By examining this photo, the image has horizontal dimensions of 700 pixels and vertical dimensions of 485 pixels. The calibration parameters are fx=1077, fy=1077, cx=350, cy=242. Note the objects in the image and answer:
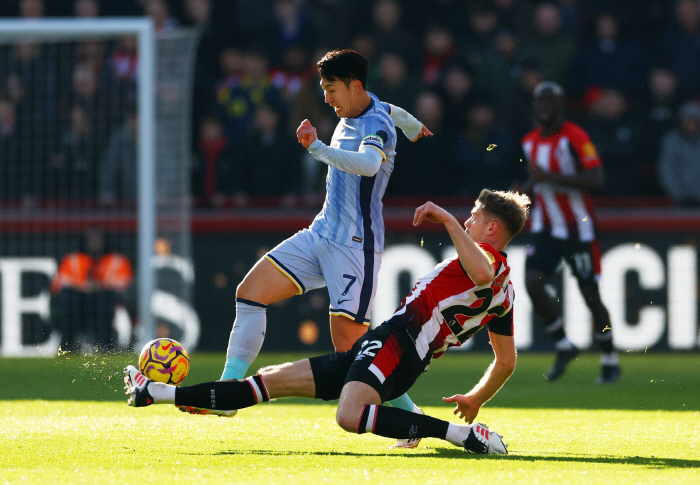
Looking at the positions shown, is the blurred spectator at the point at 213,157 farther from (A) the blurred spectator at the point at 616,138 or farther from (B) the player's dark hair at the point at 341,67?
(B) the player's dark hair at the point at 341,67

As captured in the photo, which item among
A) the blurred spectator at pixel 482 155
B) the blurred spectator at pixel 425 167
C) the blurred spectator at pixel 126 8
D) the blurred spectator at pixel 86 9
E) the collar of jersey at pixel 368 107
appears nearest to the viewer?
the collar of jersey at pixel 368 107

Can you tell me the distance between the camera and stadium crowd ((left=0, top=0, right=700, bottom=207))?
1089cm

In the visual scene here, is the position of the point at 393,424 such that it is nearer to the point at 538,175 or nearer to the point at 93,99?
the point at 538,175

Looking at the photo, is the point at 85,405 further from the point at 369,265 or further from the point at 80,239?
the point at 80,239

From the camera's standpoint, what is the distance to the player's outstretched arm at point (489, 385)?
15.3ft

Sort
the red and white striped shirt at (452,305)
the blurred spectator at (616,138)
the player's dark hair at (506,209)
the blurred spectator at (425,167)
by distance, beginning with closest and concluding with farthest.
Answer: the red and white striped shirt at (452,305) < the player's dark hair at (506,209) < the blurred spectator at (425,167) < the blurred spectator at (616,138)

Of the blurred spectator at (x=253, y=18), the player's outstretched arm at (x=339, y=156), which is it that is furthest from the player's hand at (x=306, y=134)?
the blurred spectator at (x=253, y=18)

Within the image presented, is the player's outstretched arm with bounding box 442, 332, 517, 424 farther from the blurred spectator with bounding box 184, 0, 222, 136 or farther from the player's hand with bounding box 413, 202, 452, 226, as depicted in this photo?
the blurred spectator with bounding box 184, 0, 222, 136

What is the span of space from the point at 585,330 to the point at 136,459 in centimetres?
658

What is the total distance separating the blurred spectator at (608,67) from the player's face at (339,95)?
22.4 feet

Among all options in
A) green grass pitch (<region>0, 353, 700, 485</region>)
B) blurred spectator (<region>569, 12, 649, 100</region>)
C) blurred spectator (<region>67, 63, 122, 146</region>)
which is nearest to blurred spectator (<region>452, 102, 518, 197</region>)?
blurred spectator (<region>569, 12, 649, 100</region>)

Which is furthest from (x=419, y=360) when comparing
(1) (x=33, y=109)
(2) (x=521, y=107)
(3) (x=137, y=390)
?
(1) (x=33, y=109)

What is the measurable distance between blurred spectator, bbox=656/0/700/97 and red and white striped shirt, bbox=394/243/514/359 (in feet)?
25.4

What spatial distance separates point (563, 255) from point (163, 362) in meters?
4.07
